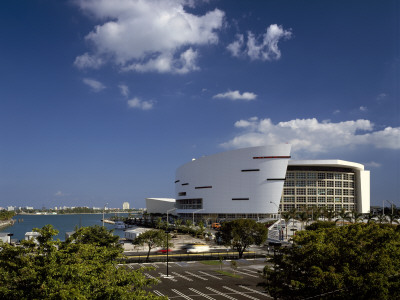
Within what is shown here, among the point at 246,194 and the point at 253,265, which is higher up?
the point at 246,194

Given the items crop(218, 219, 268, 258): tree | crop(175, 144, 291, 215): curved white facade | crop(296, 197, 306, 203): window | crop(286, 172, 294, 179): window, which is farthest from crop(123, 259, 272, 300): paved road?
crop(286, 172, 294, 179): window

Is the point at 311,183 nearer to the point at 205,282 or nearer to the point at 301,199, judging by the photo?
the point at 301,199

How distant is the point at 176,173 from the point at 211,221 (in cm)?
4857

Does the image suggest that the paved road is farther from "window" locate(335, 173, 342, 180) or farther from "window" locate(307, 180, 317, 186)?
"window" locate(335, 173, 342, 180)

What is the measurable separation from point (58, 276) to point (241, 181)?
13531 cm

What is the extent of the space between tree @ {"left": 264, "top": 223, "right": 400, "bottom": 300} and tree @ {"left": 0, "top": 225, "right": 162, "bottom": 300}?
10.2 m

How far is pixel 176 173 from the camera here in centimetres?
19600

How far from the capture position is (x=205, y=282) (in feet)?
147

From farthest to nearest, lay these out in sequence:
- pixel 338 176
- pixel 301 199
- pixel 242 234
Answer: pixel 338 176
pixel 301 199
pixel 242 234

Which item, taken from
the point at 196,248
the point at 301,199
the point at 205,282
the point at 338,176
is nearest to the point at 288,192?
the point at 301,199

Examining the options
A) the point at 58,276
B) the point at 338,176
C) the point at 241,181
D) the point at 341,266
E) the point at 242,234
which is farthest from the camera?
the point at 338,176

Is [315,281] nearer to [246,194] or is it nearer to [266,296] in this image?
[266,296]

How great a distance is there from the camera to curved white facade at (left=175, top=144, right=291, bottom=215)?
14325cm

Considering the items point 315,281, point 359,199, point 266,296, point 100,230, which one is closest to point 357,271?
point 315,281
